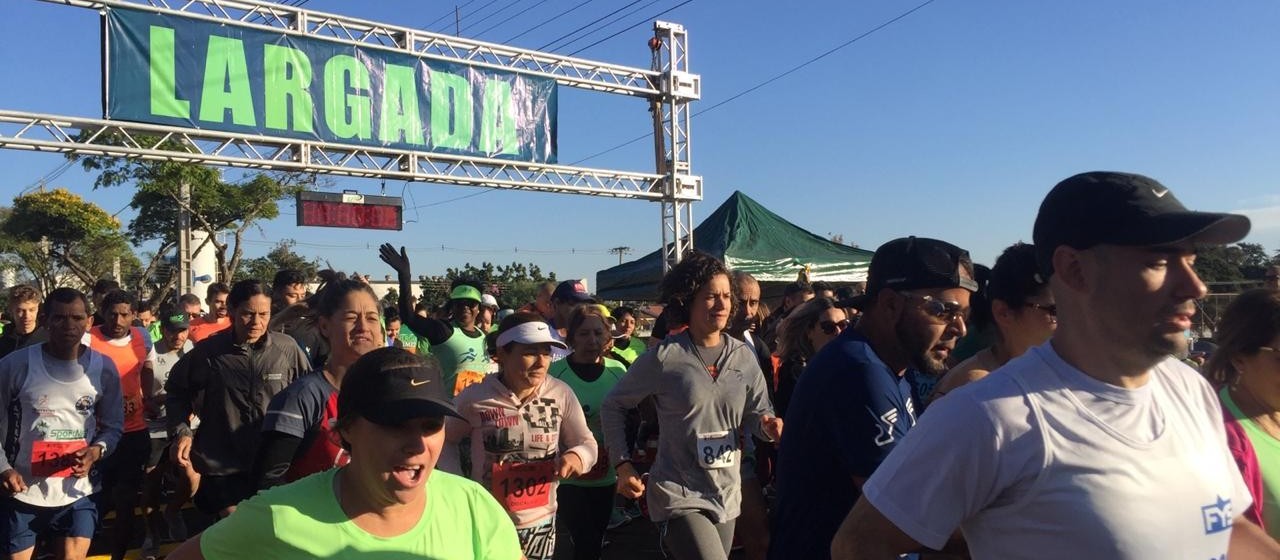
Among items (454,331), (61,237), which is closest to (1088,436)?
(454,331)

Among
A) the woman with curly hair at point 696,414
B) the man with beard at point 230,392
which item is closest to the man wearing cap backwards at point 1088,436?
the woman with curly hair at point 696,414

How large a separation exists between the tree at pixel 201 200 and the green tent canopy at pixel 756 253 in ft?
43.1

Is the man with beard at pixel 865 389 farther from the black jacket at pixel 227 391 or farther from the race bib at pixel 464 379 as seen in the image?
the race bib at pixel 464 379

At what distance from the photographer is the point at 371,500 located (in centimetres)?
229

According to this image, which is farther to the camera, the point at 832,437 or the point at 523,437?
the point at 523,437

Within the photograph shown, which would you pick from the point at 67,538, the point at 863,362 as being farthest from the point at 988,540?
the point at 67,538

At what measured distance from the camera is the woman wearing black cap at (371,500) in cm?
220

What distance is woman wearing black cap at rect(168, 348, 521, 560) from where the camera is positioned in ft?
7.22

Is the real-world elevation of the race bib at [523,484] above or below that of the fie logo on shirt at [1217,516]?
below

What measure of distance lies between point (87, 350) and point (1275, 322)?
5.89 m

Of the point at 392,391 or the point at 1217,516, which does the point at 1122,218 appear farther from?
the point at 392,391

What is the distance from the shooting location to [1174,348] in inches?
71.5

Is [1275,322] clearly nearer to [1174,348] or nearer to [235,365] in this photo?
[1174,348]

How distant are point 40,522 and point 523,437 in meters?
2.88
